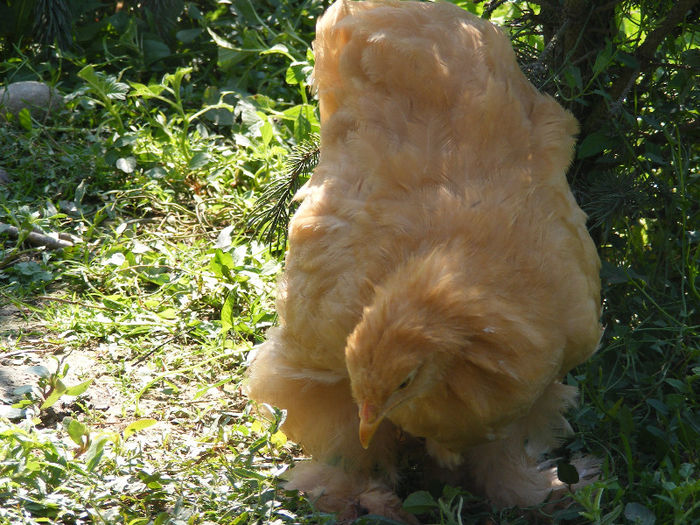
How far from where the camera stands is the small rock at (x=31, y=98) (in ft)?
16.5

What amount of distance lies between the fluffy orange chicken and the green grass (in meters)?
0.24

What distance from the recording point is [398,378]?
2357 millimetres

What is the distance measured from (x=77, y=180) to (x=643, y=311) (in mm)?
3214

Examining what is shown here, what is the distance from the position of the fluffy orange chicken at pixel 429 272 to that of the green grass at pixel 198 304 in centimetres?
24

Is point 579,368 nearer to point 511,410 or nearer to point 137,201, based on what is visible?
point 511,410

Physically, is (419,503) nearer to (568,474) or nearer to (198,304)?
(568,474)

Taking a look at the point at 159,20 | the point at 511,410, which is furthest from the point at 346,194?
the point at 159,20

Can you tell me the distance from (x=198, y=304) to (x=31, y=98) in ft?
6.54

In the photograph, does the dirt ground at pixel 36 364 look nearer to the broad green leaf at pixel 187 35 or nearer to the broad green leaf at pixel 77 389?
the broad green leaf at pixel 77 389

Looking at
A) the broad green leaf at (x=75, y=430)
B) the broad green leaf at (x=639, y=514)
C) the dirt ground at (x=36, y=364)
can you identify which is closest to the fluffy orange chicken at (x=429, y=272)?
the broad green leaf at (x=639, y=514)

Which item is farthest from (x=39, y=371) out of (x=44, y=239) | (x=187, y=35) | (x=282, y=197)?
(x=187, y=35)

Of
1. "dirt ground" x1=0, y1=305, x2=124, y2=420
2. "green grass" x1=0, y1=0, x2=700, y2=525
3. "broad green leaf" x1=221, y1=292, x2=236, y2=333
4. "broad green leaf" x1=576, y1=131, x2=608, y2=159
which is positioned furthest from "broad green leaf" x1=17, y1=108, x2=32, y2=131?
"broad green leaf" x1=576, y1=131, x2=608, y2=159

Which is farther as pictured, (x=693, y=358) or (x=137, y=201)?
(x=137, y=201)

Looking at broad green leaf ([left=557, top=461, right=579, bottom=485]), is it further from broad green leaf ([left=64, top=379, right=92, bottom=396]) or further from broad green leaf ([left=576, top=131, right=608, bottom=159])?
broad green leaf ([left=64, top=379, right=92, bottom=396])
